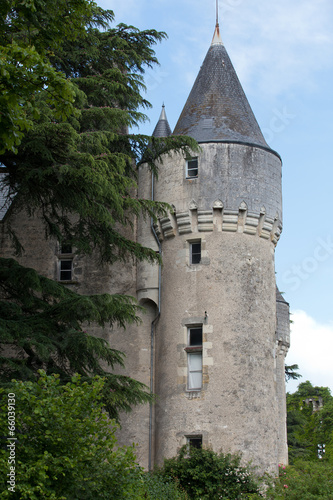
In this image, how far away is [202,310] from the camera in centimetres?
2017

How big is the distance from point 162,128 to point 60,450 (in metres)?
15.7

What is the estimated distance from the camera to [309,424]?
153ft

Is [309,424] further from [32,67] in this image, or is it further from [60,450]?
[32,67]

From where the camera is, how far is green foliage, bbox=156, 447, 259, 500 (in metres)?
17.8

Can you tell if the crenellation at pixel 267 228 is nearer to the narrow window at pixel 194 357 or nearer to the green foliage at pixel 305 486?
the narrow window at pixel 194 357

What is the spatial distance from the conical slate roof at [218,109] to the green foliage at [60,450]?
1118 cm

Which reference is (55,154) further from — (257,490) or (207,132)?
(257,490)

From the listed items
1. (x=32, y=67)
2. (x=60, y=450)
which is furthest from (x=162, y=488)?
(x=32, y=67)

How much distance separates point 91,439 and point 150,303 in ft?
34.4

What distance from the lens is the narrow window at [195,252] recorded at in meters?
20.9

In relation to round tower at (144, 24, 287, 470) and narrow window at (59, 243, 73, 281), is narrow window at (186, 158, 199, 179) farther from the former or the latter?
narrow window at (59, 243, 73, 281)

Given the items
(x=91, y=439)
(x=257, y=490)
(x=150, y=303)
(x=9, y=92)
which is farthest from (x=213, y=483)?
(x=9, y=92)

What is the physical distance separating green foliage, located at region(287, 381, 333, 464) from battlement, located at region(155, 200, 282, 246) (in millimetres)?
15477

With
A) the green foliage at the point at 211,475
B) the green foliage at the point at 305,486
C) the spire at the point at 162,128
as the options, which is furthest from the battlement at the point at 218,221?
the green foliage at the point at 305,486
